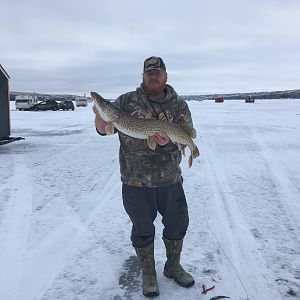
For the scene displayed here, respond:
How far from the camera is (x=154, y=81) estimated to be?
12.0ft

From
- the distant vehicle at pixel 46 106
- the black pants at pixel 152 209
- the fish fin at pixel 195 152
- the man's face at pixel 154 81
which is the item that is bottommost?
the distant vehicle at pixel 46 106

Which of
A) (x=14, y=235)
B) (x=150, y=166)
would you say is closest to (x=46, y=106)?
(x=14, y=235)

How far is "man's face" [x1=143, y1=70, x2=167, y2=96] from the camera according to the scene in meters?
3.65

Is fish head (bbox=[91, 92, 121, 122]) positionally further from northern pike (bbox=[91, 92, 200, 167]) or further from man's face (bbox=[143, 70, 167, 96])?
man's face (bbox=[143, 70, 167, 96])

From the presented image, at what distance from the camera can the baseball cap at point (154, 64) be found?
11.9ft

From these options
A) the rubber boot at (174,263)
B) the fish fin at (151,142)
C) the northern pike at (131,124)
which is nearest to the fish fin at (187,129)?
the northern pike at (131,124)

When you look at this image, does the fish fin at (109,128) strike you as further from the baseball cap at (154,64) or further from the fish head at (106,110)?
the baseball cap at (154,64)

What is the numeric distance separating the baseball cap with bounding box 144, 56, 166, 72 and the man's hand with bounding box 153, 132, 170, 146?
55cm

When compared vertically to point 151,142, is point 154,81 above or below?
above

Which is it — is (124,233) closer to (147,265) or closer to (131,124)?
(147,265)

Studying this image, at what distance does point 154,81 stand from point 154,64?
14 centimetres

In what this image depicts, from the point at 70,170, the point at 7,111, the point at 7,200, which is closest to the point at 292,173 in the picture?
the point at 70,170

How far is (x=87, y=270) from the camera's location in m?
4.24

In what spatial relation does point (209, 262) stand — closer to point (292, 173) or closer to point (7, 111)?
point (292, 173)
